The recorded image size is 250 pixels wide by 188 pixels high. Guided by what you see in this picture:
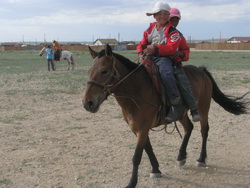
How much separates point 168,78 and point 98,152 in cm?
239

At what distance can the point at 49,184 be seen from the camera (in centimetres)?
487

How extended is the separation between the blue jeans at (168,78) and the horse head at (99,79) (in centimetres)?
83

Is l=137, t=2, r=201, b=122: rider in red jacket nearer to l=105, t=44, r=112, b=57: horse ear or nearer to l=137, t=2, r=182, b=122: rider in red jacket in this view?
l=137, t=2, r=182, b=122: rider in red jacket

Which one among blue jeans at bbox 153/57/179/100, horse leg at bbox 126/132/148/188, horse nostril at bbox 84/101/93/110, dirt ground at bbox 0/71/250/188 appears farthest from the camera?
dirt ground at bbox 0/71/250/188

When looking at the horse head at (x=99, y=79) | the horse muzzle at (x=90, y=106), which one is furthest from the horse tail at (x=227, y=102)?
the horse muzzle at (x=90, y=106)

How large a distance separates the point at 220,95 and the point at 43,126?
4.36m

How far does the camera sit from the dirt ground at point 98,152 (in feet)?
16.6

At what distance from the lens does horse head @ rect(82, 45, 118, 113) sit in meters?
3.88

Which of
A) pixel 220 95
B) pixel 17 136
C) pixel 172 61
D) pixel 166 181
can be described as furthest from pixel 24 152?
pixel 220 95

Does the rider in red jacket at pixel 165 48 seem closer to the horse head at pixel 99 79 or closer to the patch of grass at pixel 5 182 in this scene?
the horse head at pixel 99 79

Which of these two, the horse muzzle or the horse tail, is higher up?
the horse muzzle

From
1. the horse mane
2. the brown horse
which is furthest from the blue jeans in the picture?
the horse mane

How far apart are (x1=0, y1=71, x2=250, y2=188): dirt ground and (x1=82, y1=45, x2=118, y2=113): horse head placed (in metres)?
1.57

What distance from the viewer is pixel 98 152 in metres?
6.27
